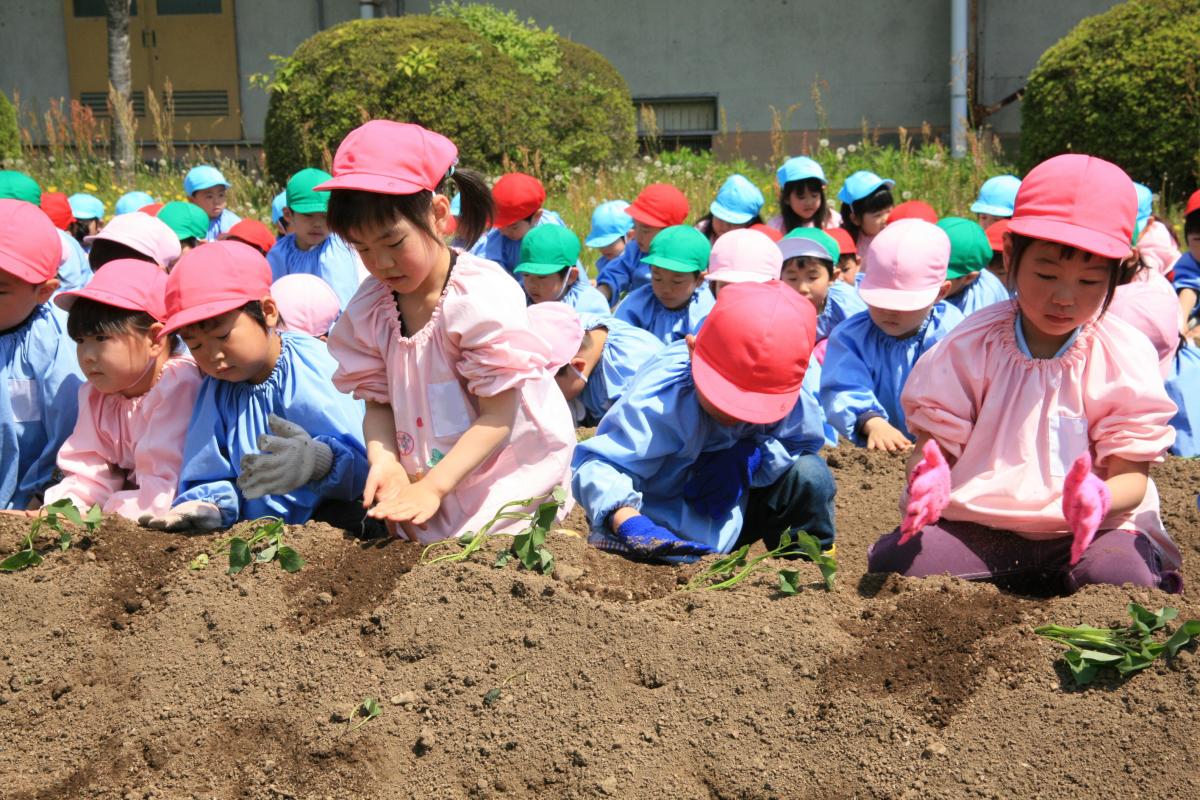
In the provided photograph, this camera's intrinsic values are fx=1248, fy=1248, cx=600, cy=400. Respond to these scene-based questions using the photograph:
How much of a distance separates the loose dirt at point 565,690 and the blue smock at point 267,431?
62 centimetres

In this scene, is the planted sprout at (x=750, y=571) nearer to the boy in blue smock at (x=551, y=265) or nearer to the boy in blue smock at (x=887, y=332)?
the boy in blue smock at (x=887, y=332)

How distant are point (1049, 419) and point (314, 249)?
210 inches

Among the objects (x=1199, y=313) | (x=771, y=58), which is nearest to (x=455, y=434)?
(x=1199, y=313)

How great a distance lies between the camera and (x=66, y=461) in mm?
4227

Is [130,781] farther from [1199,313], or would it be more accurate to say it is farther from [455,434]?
[1199,313]

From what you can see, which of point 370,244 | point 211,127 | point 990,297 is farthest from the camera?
point 211,127

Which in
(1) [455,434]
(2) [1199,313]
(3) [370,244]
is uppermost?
(3) [370,244]

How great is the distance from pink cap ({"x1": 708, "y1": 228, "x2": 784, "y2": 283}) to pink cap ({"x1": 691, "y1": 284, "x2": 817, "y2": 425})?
2.97 meters

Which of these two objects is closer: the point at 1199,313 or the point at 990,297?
the point at 990,297

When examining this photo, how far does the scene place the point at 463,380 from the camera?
3631 mm

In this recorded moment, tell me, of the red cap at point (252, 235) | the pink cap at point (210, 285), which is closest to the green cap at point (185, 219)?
the red cap at point (252, 235)

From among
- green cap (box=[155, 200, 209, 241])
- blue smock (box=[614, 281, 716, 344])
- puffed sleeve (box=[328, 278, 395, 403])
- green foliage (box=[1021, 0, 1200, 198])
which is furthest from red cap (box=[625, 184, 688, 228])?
puffed sleeve (box=[328, 278, 395, 403])

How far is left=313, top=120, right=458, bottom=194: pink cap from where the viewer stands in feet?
11.0

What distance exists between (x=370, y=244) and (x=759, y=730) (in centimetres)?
168
